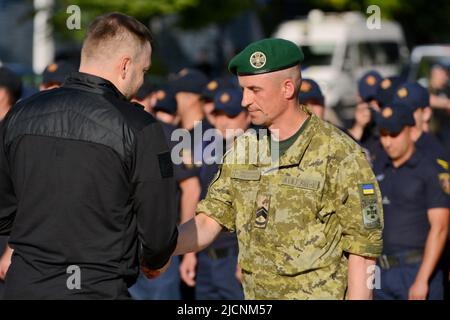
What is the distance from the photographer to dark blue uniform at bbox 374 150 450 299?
259 inches

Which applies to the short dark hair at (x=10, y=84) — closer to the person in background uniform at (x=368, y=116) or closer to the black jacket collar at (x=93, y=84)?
the person in background uniform at (x=368, y=116)

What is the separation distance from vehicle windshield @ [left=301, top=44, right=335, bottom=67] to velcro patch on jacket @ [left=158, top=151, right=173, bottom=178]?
21016 millimetres

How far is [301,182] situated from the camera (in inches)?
179

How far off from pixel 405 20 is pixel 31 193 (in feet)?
92.9

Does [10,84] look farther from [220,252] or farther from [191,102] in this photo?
[220,252]

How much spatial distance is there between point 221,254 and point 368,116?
5.95 feet

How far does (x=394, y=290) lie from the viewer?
21.9 feet

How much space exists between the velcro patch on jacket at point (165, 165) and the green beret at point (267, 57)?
2.92 feet

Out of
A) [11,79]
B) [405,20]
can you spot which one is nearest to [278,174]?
[11,79]

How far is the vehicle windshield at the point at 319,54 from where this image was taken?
24719 mm

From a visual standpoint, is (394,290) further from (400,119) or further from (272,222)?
(272,222)

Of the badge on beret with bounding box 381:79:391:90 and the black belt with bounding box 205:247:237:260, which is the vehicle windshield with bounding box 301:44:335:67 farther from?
the black belt with bounding box 205:247:237:260

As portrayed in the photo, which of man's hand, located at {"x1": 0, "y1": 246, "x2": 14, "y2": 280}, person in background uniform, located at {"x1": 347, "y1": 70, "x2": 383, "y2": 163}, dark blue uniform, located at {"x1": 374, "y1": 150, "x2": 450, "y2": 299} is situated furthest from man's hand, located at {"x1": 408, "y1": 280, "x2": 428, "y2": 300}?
man's hand, located at {"x1": 0, "y1": 246, "x2": 14, "y2": 280}

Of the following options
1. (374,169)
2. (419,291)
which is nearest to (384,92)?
(374,169)
